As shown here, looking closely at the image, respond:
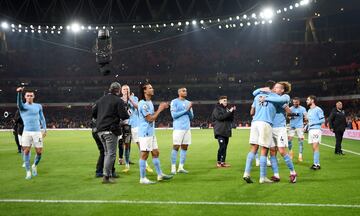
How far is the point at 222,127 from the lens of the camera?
12.6m

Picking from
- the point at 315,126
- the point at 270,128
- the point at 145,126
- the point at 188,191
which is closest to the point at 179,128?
the point at 145,126

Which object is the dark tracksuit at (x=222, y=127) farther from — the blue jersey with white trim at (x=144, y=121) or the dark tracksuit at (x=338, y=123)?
the dark tracksuit at (x=338, y=123)

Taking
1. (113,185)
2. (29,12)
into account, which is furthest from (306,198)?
(29,12)

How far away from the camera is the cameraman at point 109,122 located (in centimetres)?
898

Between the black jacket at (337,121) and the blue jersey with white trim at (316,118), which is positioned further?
the black jacket at (337,121)

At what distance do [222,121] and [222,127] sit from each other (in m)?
0.19

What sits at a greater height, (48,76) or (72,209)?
(48,76)

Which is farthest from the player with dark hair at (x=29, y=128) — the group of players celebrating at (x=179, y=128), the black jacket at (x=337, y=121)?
the black jacket at (x=337, y=121)

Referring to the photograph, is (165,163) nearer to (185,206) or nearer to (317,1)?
(185,206)

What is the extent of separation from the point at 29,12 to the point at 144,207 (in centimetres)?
3898

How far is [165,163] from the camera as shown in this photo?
13.7 m

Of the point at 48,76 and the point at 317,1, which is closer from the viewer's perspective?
the point at 317,1

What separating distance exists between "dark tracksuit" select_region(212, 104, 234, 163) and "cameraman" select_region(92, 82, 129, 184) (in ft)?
13.8

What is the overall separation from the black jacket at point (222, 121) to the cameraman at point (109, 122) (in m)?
4.21
